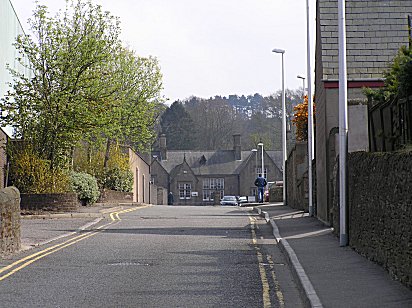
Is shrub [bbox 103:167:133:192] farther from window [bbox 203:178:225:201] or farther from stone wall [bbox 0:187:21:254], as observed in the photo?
window [bbox 203:178:225:201]

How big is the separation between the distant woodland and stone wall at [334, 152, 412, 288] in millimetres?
91233

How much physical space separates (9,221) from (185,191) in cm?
9464

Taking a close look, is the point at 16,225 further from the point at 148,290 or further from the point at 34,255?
the point at 148,290

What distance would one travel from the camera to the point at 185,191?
112 m

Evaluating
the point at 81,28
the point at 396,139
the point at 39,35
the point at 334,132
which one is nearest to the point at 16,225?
the point at 396,139

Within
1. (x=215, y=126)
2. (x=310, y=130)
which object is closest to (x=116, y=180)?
(x=310, y=130)

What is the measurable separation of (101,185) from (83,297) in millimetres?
38953

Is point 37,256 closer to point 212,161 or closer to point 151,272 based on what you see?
point 151,272

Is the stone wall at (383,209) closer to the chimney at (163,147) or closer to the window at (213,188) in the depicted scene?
the window at (213,188)

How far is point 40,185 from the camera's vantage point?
3403 centimetres

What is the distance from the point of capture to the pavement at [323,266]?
11101 mm

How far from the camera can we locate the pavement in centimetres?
1110

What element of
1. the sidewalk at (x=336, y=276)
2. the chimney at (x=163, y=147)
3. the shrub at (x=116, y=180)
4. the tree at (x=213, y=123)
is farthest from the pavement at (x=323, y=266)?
the tree at (x=213, y=123)

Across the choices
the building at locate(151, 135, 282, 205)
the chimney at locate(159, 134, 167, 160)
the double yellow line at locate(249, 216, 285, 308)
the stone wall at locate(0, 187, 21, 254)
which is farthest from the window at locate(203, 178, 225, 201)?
the stone wall at locate(0, 187, 21, 254)
